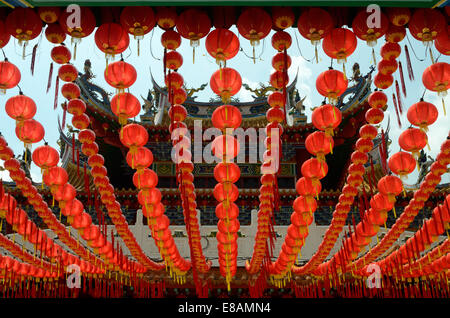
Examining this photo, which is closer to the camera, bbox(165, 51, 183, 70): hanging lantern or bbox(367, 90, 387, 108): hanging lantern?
bbox(165, 51, 183, 70): hanging lantern

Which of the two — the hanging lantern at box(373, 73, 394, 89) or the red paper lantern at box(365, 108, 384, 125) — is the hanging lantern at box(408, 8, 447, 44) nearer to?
the hanging lantern at box(373, 73, 394, 89)

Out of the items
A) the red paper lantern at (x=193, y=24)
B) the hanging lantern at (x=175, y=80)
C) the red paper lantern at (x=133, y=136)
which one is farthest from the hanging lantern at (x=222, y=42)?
the red paper lantern at (x=133, y=136)

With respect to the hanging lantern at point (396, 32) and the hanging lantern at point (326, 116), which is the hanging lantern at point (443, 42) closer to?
the hanging lantern at point (396, 32)

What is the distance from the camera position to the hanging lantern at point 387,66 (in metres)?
3.30

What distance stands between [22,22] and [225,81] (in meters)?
1.56

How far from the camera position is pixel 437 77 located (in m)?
3.05

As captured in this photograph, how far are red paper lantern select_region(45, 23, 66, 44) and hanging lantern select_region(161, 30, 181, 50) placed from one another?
786 mm

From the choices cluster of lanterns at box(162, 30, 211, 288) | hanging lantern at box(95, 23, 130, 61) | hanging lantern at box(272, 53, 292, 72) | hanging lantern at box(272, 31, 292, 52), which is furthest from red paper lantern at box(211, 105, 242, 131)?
hanging lantern at box(95, 23, 130, 61)

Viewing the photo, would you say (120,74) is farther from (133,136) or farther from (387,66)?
(387,66)

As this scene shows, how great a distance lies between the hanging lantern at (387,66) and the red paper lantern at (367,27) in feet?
1.53

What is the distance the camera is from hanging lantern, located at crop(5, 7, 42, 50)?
111 inches
